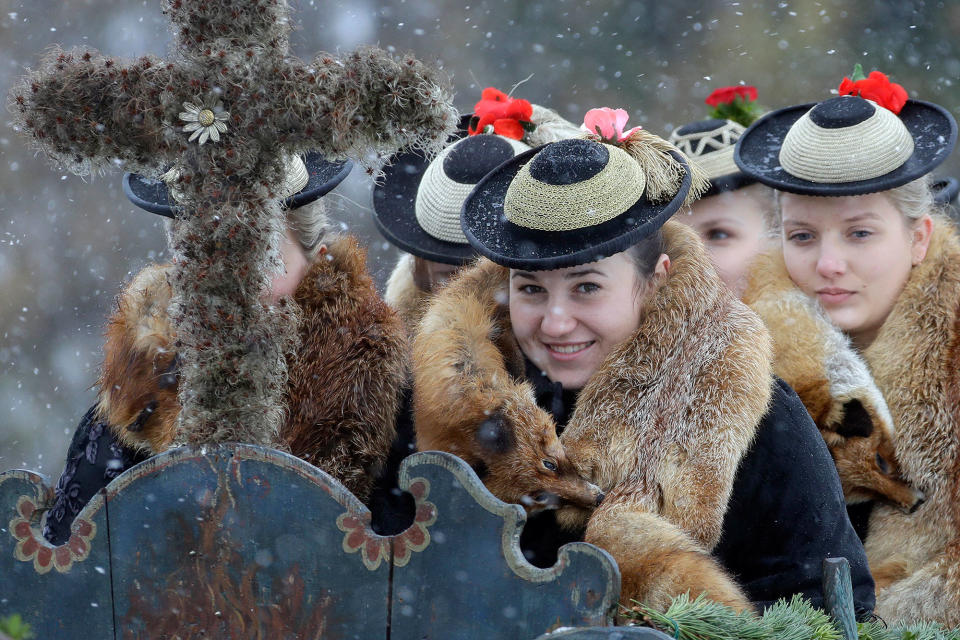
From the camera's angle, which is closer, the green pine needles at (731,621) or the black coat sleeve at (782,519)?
the green pine needles at (731,621)

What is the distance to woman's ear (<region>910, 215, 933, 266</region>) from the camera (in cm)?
337

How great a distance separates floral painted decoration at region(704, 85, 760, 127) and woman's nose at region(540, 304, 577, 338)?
2.44 meters

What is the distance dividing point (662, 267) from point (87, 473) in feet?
4.89

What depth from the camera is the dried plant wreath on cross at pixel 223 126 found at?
1949 mm

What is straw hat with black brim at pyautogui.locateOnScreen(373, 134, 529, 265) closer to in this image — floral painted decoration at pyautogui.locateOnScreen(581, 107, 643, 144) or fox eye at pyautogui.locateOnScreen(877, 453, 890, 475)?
floral painted decoration at pyautogui.locateOnScreen(581, 107, 643, 144)

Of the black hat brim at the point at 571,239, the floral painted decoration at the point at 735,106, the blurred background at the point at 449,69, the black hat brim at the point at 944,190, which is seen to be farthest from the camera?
the blurred background at the point at 449,69

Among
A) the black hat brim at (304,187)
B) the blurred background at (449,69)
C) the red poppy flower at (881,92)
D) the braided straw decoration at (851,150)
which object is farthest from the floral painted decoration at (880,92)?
the blurred background at (449,69)

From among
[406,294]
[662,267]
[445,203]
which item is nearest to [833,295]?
[662,267]

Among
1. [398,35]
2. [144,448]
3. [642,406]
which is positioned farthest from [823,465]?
[398,35]

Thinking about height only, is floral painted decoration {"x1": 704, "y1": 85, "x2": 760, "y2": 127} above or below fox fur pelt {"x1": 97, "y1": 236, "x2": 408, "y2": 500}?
below

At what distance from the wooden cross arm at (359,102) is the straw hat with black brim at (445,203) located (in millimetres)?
1606

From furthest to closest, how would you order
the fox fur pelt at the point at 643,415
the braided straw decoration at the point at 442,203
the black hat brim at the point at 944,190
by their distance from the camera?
the black hat brim at the point at 944,190
the braided straw decoration at the point at 442,203
the fox fur pelt at the point at 643,415

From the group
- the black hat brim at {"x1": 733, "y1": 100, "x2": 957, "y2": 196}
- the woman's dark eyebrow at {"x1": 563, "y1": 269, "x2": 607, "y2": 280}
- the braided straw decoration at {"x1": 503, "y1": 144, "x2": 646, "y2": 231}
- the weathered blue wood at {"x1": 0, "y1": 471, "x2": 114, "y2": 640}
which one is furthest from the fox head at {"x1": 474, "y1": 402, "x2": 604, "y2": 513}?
the black hat brim at {"x1": 733, "y1": 100, "x2": 957, "y2": 196}

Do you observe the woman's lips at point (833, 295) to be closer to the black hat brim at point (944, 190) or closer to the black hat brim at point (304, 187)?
the black hat brim at point (944, 190)
